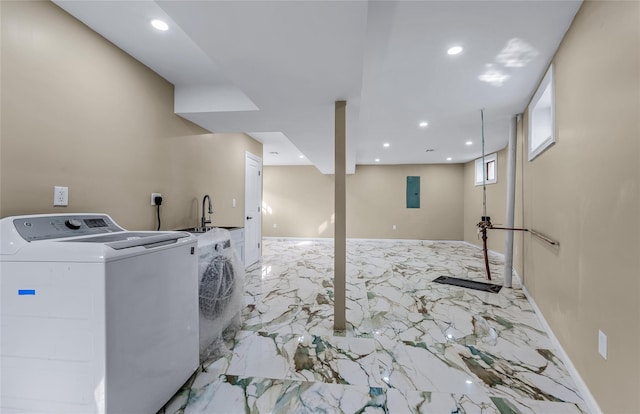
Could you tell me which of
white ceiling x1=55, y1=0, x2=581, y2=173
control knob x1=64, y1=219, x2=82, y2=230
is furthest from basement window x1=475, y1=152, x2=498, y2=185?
control knob x1=64, y1=219, x2=82, y2=230

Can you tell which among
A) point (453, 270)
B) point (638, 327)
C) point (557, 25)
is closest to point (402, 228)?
point (453, 270)

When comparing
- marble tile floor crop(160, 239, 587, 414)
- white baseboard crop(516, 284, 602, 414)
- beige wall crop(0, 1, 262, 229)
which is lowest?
marble tile floor crop(160, 239, 587, 414)

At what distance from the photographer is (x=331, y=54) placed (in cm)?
167

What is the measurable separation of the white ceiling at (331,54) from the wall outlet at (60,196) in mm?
1164

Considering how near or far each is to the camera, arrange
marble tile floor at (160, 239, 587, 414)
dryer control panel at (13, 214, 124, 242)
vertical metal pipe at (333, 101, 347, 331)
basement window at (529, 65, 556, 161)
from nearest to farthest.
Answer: dryer control panel at (13, 214, 124, 242)
marble tile floor at (160, 239, 587, 414)
vertical metal pipe at (333, 101, 347, 331)
basement window at (529, 65, 556, 161)

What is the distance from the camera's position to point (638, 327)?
3.60 feet

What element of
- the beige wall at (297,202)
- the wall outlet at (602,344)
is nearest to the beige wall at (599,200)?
the wall outlet at (602,344)

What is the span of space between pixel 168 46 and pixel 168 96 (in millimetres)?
695

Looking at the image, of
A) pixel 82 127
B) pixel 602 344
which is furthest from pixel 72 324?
pixel 602 344

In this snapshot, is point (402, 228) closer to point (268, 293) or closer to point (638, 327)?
point (268, 293)

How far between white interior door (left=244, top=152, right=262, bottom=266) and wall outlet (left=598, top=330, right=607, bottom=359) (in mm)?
4049

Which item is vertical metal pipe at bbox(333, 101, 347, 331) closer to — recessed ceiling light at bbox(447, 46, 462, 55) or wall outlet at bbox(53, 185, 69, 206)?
recessed ceiling light at bbox(447, 46, 462, 55)

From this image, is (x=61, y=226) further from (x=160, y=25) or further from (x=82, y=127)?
(x=160, y=25)

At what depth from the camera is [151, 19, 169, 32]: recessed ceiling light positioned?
1783 mm
